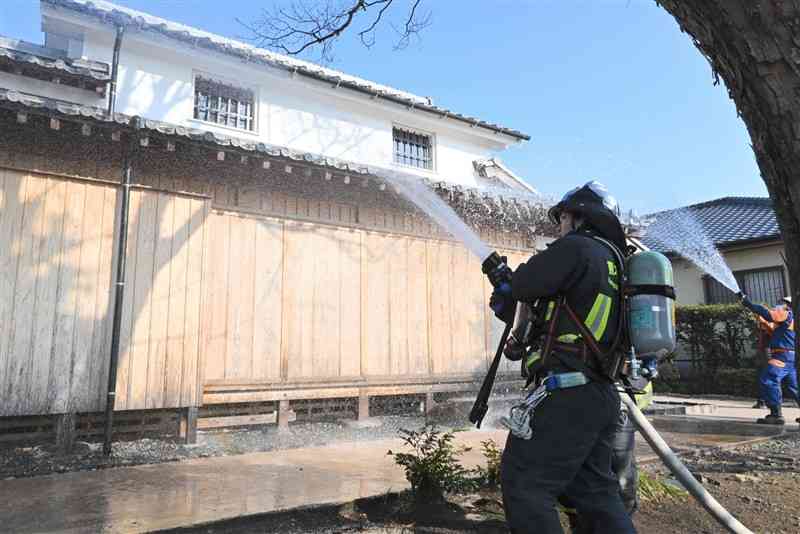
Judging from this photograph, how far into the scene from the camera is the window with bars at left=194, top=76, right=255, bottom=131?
12.4 m

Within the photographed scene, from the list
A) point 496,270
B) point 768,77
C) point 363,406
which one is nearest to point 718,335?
point 363,406

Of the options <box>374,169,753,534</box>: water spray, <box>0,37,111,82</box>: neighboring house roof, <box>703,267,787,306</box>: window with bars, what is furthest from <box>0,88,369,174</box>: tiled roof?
<box>703,267,787,306</box>: window with bars

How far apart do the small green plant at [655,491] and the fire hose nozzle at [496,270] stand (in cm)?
270

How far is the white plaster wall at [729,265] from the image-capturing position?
1734 cm

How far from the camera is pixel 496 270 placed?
10.1ft

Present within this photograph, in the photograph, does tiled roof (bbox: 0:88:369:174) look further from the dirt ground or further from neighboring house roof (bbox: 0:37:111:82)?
the dirt ground

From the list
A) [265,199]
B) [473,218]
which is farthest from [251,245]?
[473,218]

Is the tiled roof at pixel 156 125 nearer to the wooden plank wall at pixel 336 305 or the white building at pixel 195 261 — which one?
the white building at pixel 195 261

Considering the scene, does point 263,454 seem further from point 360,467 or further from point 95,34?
point 95,34

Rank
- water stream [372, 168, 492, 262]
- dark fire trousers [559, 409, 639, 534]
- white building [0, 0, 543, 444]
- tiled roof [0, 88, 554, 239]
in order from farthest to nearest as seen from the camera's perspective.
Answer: water stream [372, 168, 492, 262], white building [0, 0, 543, 444], tiled roof [0, 88, 554, 239], dark fire trousers [559, 409, 639, 534]

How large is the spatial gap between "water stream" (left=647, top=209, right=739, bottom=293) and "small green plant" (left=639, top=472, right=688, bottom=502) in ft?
41.5

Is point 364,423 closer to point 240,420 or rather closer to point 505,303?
point 240,420

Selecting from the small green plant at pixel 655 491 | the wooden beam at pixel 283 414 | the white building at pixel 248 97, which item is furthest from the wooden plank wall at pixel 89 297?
the small green plant at pixel 655 491

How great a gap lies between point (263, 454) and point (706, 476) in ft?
15.3
